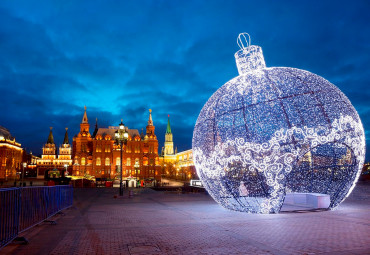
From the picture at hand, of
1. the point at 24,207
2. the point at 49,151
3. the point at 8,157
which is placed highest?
the point at 49,151

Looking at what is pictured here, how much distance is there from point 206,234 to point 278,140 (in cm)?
451

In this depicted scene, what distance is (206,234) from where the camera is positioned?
8633 millimetres

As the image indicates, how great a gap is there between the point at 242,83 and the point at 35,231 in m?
9.50

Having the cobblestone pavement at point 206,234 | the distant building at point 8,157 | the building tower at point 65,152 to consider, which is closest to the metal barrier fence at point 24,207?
the cobblestone pavement at point 206,234

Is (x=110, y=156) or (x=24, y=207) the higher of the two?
(x=110, y=156)

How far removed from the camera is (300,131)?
10914 mm

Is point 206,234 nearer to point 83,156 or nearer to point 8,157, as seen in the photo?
point 83,156

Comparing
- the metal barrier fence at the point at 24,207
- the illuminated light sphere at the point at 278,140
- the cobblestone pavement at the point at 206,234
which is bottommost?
the cobblestone pavement at the point at 206,234

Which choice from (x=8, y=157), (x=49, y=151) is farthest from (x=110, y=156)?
(x=49, y=151)

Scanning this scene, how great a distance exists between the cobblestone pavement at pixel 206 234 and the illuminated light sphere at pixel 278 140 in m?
1.11

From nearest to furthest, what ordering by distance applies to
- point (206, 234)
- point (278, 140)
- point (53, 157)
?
point (206, 234) < point (278, 140) < point (53, 157)

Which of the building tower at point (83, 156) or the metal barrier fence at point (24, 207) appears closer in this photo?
the metal barrier fence at point (24, 207)

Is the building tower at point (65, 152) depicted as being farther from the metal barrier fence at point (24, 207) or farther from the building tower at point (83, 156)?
the metal barrier fence at point (24, 207)

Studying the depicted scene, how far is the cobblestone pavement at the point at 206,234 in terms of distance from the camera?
700 cm
